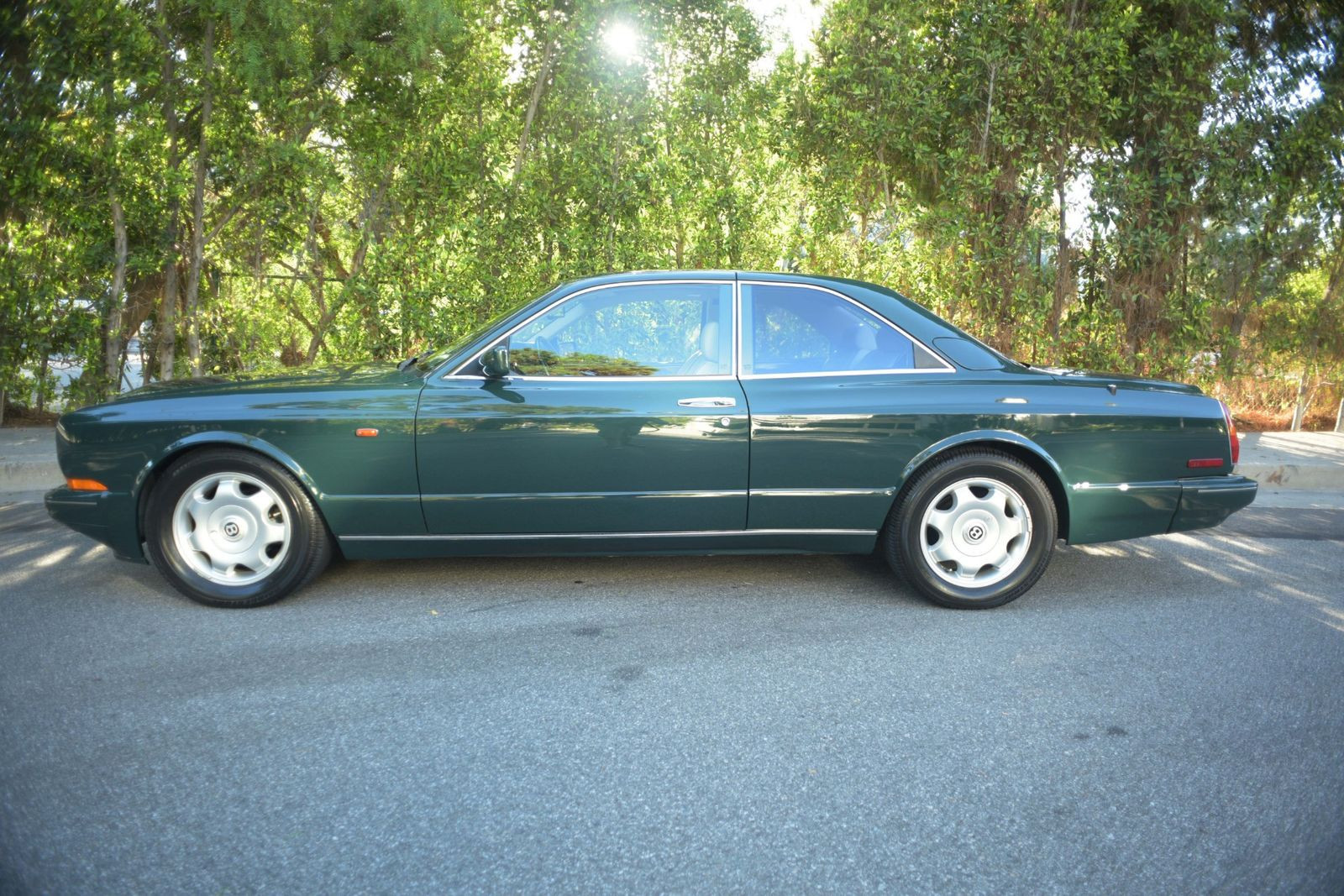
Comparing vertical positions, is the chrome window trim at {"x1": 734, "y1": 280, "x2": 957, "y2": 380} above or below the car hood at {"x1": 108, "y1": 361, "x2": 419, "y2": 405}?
above

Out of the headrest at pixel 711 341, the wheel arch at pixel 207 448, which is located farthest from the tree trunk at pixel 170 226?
the headrest at pixel 711 341

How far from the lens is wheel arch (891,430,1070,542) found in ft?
13.8

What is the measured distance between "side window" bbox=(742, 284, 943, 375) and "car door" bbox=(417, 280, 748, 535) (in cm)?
19

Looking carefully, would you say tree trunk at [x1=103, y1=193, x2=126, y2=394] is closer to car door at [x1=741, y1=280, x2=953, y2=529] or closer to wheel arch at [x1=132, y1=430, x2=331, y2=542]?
wheel arch at [x1=132, y1=430, x2=331, y2=542]

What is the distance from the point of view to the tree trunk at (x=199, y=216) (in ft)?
25.0

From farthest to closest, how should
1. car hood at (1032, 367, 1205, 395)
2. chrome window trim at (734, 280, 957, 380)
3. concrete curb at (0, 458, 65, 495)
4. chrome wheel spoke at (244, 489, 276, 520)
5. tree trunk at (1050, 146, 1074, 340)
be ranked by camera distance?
tree trunk at (1050, 146, 1074, 340), concrete curb at (0, 458, 65, 495), car hood at (1032, 367, 1205, 395), chrome window trim at (734, 280, 957, 380), chrome wheel spoke at (244, 489, 276, 520)

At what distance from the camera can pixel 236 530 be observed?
13.8 feet

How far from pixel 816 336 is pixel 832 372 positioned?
7.4 inches

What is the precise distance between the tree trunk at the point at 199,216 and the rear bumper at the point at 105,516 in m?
4.40

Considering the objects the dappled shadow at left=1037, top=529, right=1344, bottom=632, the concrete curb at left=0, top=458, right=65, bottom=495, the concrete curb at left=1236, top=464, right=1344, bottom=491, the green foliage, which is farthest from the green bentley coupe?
the green foliage

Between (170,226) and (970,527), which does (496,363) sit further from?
(170,226)

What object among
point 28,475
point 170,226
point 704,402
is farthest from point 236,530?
point 170,226

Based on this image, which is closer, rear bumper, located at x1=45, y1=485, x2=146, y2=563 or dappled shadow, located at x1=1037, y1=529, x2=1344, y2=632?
rear bumper, located at x1=45, y1=485, x2=146, y2=563

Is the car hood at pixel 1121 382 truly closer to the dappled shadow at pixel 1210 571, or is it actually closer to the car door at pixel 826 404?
the car door at pixel 826 404
